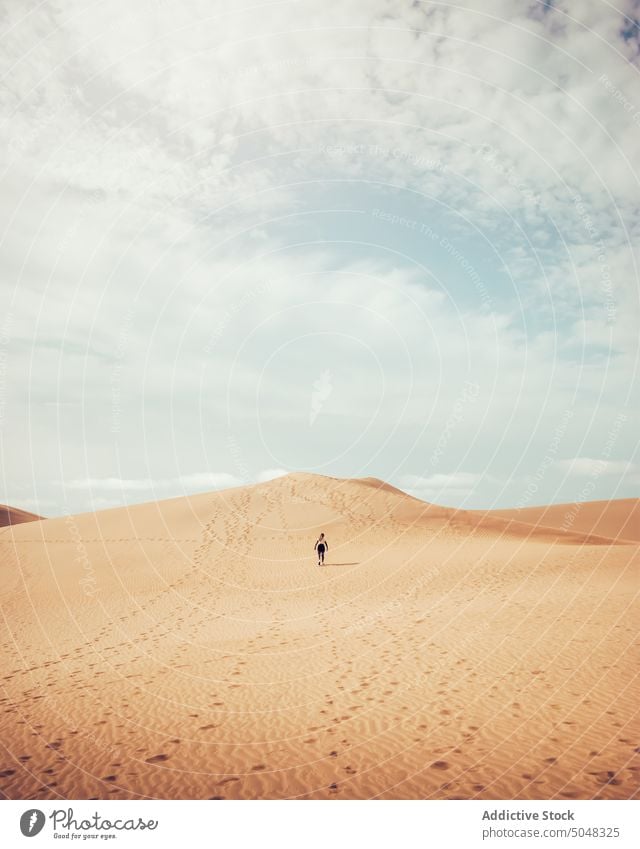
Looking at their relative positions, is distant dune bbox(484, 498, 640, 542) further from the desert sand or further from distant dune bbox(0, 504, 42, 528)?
distant dune bbox(0, 504, 42, 528)

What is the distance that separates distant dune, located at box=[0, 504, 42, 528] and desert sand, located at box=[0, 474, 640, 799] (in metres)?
78.4

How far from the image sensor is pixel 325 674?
13820mm

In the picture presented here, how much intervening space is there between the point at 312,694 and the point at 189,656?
5815mm

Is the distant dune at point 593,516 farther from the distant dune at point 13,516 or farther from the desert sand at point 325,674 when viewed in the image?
the distant dune at point 13,516

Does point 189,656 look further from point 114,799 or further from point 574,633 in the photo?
point 574,633

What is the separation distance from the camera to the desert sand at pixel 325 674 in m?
8.70

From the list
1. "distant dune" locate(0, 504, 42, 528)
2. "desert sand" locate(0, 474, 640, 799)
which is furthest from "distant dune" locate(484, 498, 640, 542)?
"distant dune" locate(0, 504, 42, 528)

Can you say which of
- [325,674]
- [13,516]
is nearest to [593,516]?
[325,674]

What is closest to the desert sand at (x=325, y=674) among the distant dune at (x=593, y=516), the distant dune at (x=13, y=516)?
the distant dune at (x=593, y=516)

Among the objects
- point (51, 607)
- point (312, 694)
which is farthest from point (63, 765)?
point (51, 607)

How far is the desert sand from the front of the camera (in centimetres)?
870

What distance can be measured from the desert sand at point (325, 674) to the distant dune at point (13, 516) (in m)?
78.4

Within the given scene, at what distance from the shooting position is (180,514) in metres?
45.5

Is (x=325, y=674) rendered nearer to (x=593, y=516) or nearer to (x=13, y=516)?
(x=593, y=516)
